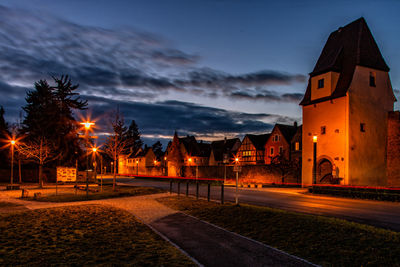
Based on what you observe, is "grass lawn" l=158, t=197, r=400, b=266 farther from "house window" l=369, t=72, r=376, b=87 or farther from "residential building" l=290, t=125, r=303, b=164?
"residential building" l=290, t=125, r=303, b=164

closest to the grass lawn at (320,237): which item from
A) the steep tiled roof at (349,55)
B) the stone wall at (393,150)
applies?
the steep tiled roof at (349,55)

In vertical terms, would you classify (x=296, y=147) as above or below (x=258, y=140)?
below

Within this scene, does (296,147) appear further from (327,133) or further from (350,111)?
(350,111)

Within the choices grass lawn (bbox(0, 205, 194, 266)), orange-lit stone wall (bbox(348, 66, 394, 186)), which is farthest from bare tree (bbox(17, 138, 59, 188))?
orange-lit stone wall (bbox(348, 66, 394, 186))

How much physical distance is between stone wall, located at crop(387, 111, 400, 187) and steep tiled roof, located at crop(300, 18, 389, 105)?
5756mm

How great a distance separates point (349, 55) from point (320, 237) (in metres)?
29.3

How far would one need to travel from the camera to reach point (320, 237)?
28.0 ft

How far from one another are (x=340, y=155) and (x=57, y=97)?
3965cm

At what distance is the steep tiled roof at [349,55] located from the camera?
102ft

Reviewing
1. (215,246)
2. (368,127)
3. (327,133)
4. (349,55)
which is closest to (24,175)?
(327,133)

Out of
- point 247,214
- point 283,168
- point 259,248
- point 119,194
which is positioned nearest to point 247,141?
point 283,168

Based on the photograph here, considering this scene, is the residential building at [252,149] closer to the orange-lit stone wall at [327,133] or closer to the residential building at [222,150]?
the residential building at [222,150]

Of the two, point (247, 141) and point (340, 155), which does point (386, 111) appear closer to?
point (340, 155)

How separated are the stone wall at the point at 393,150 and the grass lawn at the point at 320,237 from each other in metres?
25.4
